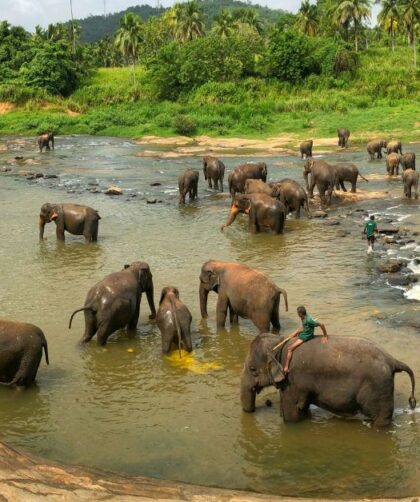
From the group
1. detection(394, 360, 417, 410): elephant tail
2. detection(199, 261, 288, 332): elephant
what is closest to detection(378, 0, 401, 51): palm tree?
detection(199, 261, 288, 332): elephant

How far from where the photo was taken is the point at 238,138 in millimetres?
41656

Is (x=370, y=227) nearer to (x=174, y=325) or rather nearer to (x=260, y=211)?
(x=260, y=211)

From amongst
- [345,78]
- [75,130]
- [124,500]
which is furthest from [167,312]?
[345,78]

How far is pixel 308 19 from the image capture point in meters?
71.6

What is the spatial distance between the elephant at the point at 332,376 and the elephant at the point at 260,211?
959cm

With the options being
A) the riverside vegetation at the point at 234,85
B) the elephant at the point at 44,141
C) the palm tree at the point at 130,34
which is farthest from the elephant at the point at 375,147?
the palm tree at the point at 130,34

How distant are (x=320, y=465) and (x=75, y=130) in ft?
148

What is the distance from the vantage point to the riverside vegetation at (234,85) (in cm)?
4422

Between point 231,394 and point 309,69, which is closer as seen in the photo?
point 231,394

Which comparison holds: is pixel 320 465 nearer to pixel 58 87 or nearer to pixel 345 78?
pixel 345 78

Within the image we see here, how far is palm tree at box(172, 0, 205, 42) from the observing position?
7581cm

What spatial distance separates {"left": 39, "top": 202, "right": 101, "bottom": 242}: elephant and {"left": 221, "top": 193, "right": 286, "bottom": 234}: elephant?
3207mm

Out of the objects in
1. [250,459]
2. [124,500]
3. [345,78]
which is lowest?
[250,459]

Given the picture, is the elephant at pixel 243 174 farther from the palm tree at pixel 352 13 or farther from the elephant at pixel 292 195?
the palm tree at pixel 352 13
